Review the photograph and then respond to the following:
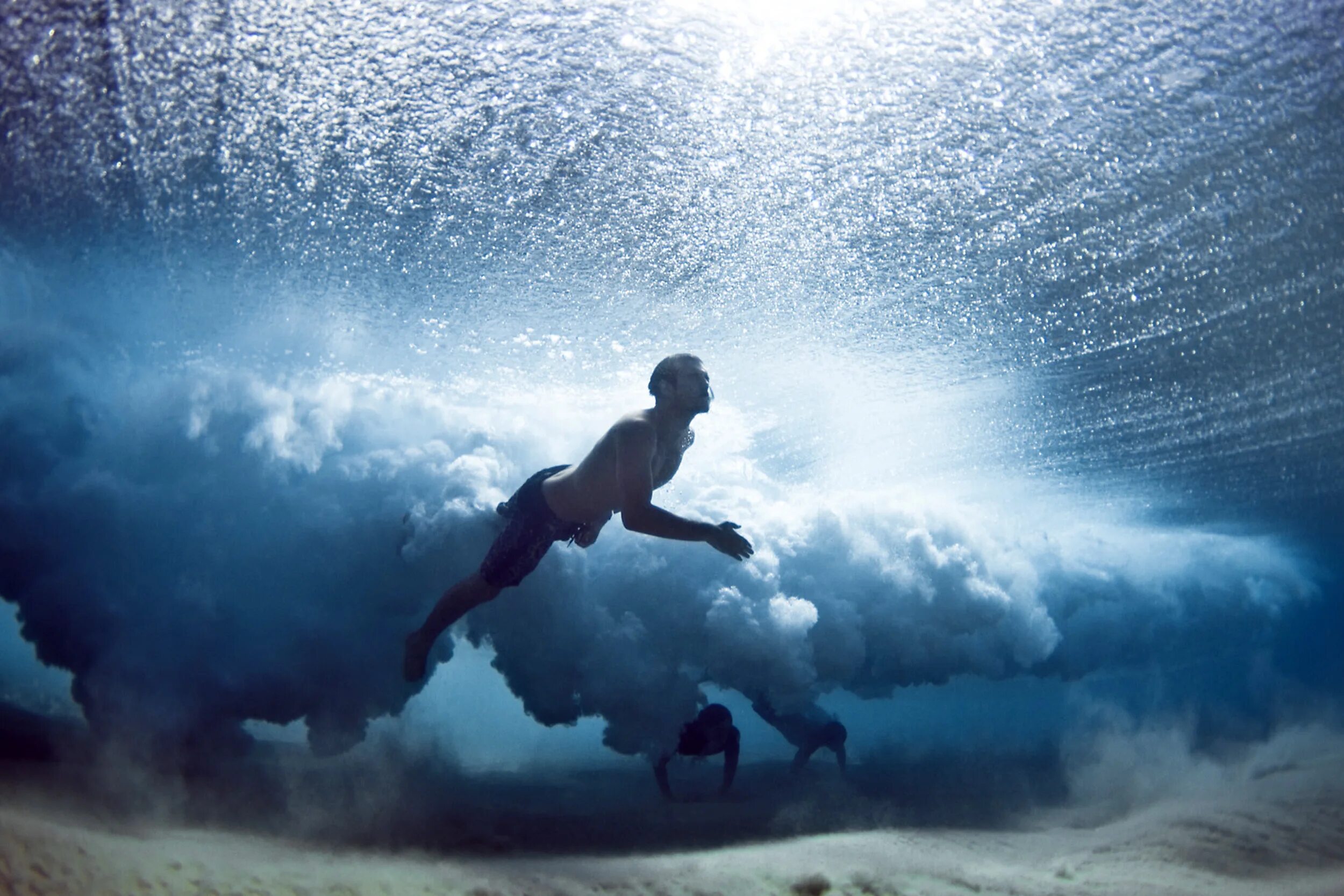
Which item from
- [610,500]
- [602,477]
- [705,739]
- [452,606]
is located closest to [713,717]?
[705,739]

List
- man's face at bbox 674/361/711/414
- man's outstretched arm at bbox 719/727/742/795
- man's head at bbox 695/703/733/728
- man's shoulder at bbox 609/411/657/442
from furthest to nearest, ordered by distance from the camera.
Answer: man's outstretched arm at bbox 719/727/742/795 → man's head at bbox 695/703/733/728 → man's face at bbox 674/361/711/414 → man's shoulder at bbox 609/411/657/442

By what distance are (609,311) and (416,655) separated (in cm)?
430

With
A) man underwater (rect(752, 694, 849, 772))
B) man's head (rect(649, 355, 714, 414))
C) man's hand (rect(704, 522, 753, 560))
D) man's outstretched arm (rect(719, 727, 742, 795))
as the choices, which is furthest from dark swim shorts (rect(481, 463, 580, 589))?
man underwater (rect(752, 694, 849, 772))

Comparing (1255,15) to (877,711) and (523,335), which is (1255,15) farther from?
(877,711)

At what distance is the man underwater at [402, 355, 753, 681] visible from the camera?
4.28m

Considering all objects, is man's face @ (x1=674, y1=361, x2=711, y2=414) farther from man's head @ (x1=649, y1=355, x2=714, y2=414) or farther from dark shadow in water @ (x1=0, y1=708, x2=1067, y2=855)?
dark shadow in water @ (x1=0, y1=708, x2=1067, y2=855)

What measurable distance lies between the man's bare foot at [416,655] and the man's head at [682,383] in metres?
2.96

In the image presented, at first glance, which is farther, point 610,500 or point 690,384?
point 610,500

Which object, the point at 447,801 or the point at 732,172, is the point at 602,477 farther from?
the point at 447,801

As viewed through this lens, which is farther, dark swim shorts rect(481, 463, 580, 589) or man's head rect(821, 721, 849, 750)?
man's head rect(821, 721, 849, 750)

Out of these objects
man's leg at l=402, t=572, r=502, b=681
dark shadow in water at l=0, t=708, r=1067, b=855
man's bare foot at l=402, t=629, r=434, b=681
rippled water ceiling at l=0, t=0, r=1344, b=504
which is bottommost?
dark shadow in water at l=0, t=708, r=1067, b=855

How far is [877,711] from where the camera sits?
5653 cm

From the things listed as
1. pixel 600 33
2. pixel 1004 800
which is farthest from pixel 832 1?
pixel 1004 800

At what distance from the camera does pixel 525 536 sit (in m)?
5.48
